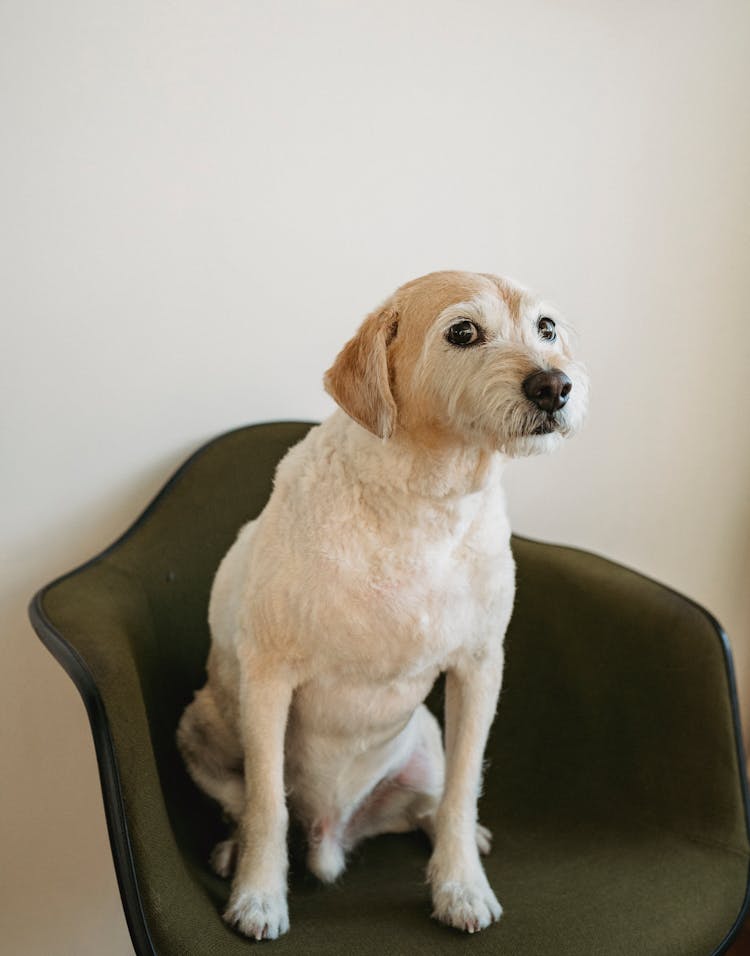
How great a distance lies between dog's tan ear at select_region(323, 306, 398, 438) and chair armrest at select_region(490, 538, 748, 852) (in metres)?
0.67

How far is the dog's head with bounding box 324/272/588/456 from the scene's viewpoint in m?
1.27

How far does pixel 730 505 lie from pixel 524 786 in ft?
3.50

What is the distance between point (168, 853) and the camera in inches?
51.9

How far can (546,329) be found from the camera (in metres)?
1.42

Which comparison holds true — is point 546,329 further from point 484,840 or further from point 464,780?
point 484,840

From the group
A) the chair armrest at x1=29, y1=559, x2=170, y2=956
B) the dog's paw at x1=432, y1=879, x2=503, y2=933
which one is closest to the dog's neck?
the chair armrest at x1=29, y1=559, x2=170, y2=956

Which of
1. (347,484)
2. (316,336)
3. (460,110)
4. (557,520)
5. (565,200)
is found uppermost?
(460,110)

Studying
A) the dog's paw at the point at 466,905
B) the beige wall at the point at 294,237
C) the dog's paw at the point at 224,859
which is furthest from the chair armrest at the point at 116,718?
the beige wall at the point at 294,237

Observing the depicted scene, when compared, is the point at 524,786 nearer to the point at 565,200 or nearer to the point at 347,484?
the point at 347,484

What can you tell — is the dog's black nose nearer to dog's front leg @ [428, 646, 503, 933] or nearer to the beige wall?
dog's front leg @ [428, 646, 503, 933]

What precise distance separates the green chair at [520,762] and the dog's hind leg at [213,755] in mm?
51

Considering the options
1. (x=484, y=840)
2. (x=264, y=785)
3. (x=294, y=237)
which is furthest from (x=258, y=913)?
(x=294, y=237)

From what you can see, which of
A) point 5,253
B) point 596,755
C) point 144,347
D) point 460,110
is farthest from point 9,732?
point 460,110

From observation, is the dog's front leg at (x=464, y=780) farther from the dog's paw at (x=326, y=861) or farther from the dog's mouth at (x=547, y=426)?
the dog's mouth at (x=547, y=426)
